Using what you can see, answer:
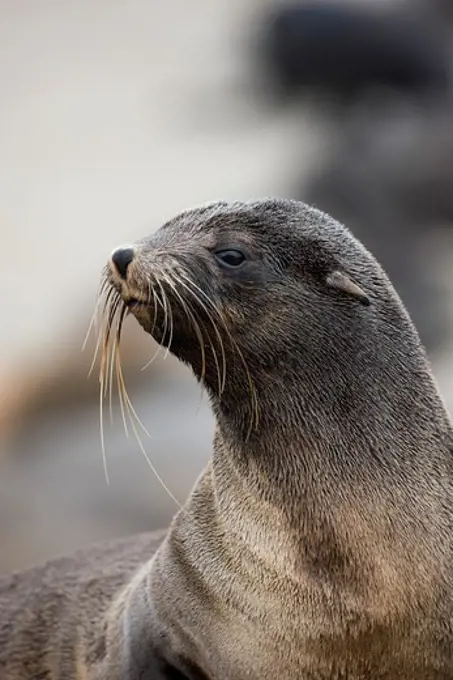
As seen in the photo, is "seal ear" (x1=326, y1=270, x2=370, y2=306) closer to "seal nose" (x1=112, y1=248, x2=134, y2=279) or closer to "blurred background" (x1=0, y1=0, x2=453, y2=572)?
"seal nose" (x1=112, y1=248, x2=134, y2=279)

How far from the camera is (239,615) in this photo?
2510 mm

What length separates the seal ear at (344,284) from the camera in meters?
2.31

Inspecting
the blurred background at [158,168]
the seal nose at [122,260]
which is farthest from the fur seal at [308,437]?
the blurred background at [158,168]

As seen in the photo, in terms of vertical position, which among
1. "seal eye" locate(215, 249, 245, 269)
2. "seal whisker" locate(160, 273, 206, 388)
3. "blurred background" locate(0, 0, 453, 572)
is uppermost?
"seal eye" locate(215, 249, 245, 269)

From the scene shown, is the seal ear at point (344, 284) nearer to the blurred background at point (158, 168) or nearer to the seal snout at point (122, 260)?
the seal snout at point (122, 260)

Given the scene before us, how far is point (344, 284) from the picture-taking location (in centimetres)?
231

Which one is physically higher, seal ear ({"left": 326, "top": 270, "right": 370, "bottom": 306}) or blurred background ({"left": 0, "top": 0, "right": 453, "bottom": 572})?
seal ear ({"left": 326, "top": 270, "right": 370, "bottom": 306})

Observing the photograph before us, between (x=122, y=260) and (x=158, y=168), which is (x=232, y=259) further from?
(x=158, y=168)

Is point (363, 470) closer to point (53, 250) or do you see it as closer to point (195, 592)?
point (195, 592)

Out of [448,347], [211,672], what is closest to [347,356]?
[211,672]

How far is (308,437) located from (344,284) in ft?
0.95

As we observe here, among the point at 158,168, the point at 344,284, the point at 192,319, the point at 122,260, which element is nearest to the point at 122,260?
the point at 122,260

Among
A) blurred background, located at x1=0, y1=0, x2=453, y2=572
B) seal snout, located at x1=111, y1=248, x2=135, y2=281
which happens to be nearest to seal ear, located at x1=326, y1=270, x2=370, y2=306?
seal snout, located at x1=111, y1=248, x2=135, y2=281

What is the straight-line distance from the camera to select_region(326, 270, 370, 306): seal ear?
7.57 ft
